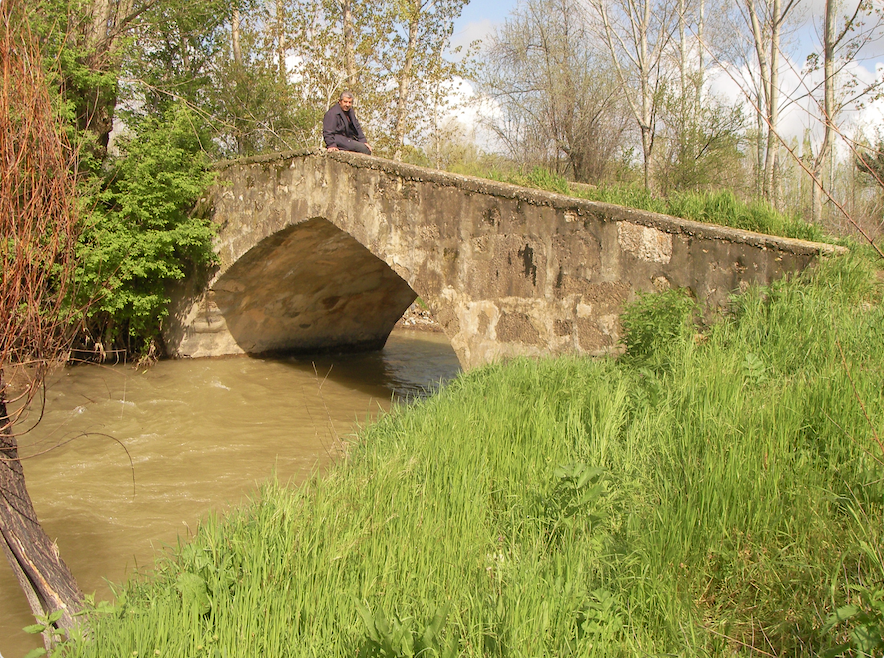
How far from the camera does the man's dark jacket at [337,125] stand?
820 centimetres

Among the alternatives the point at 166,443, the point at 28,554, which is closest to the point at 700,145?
the point at 166,443

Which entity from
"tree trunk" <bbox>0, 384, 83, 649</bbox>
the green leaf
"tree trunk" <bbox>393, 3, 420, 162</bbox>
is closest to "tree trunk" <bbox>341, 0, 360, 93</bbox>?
"tree trunk" <bbox>393, 3, 420, 162</bbox>

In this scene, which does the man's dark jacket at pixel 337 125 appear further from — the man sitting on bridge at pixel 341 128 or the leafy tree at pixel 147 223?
the leafy tree at pixel 147 223

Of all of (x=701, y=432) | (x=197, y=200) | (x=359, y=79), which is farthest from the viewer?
(x=359, y=79)

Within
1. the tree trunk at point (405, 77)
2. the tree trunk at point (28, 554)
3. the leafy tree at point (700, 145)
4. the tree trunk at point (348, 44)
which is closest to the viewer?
the tree trunk at point (28, 554)

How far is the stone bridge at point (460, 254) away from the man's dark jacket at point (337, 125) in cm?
44

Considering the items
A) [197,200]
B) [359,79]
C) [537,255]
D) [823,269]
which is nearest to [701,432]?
[823,269]

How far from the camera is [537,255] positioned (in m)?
6.16

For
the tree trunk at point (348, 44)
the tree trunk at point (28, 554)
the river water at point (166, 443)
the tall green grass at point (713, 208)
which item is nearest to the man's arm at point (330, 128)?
the tall green grass at point (713, 208)

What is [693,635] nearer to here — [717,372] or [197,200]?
[717,372]

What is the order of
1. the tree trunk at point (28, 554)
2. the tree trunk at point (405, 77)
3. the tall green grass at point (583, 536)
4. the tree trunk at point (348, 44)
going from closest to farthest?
1. the tall green grass at point (583, 536)
2. the tree trunk at point (28, 554)
3. the tree trunk at point (348, 44)
4. the tree trunk at point (405, 77)

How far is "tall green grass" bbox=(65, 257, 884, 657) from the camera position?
2.29 meters

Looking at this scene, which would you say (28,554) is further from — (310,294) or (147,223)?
(310,294)

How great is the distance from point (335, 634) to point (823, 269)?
4133mm
